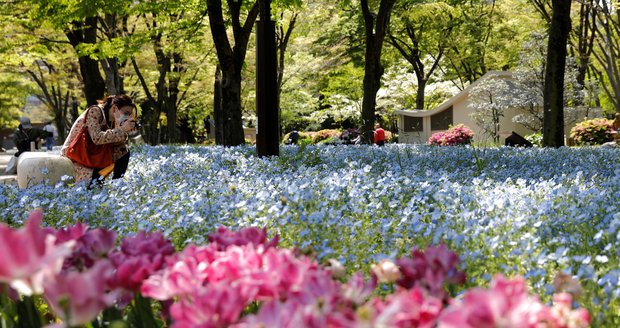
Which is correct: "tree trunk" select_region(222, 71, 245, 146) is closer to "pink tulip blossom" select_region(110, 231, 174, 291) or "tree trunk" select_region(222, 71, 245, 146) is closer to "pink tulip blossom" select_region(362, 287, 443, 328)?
"pink tulip blossom" select_region(110, 231, 174, 291)

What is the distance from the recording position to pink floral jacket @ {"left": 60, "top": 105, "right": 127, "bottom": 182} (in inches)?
321

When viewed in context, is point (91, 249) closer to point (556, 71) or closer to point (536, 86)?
point (556, 71)

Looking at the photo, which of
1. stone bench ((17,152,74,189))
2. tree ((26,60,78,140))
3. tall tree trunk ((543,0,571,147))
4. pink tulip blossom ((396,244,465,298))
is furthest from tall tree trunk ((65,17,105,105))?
pink tulip blossom ((396,244,465,298))

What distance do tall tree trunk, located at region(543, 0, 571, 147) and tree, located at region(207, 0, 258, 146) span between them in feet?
23.9

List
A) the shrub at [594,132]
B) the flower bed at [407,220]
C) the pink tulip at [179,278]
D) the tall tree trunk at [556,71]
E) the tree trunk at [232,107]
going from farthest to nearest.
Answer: the shrub at [594,132] < the tree trunk at [232,107] < the tall tree trunk at [556,71] < the flower bed at [407,220] < the pink tulip at [179,278]

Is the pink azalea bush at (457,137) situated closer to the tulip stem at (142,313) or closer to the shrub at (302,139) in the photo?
the shrub at (302,139)

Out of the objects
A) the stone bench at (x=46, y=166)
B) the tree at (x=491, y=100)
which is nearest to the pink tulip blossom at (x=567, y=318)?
the stone bench at (x=46, y=166)

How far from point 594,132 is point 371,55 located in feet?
31.8

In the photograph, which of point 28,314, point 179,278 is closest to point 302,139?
point 28,314

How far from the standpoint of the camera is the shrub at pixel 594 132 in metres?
23.5

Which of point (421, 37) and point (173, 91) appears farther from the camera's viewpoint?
point (421, 37)

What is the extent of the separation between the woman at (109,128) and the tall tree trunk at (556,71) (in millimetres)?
8765

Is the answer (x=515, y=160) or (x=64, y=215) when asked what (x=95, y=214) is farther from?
(x=515, y=160)

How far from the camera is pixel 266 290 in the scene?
4.87 feet
